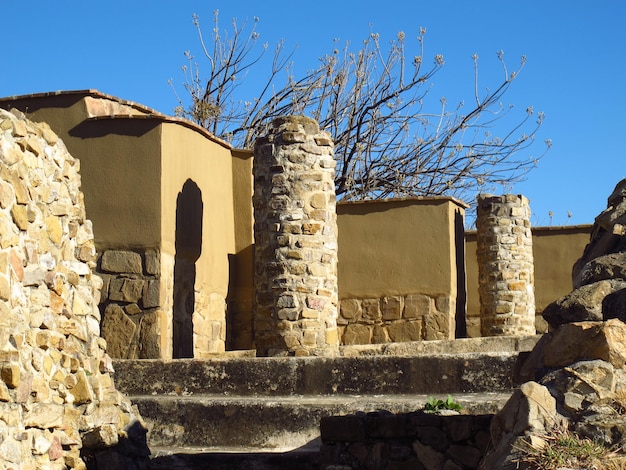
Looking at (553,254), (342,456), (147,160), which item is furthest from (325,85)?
(342,456)

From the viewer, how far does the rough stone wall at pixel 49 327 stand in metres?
6.00

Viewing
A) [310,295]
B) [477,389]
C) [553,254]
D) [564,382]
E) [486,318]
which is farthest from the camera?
[553,254]

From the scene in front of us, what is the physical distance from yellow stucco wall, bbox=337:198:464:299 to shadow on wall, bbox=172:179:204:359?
120 inches

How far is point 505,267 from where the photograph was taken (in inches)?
608

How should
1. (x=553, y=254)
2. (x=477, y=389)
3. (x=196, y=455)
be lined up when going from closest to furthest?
(x=196, y=455)
(x=477, y=389)
(x=553, y=254)

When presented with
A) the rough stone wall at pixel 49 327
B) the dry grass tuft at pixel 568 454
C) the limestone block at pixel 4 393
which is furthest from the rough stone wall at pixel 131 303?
the dry grass tuft at pixel 568 454

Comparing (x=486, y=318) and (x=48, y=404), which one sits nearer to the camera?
(x=48, y=404)

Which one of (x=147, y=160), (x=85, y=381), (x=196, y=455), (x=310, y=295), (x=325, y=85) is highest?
(x=325, y=85)

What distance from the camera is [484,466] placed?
16.6 ft

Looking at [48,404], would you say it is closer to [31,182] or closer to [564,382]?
[31,182]

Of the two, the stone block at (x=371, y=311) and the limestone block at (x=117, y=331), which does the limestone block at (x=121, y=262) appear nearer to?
the limestone block at (x=117, y=331)

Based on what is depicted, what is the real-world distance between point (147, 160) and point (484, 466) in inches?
280

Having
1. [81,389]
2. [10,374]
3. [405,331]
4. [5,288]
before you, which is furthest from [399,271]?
[10,374]

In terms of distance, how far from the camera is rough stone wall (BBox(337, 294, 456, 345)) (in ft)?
46.1
